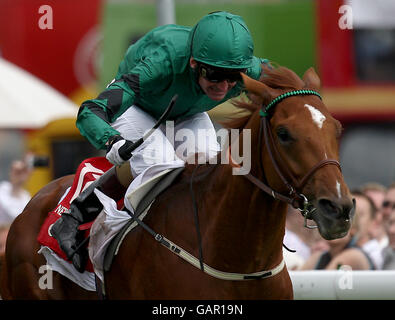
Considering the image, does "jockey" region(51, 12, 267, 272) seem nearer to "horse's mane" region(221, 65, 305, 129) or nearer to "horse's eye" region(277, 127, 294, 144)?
"horse's mane" region(221, 65, 305, 129)

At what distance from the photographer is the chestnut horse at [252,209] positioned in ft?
12.6

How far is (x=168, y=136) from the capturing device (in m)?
5.09

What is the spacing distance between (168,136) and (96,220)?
0.67m

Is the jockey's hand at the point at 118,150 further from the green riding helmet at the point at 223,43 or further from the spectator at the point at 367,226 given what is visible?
the spectator at the point at 367,226

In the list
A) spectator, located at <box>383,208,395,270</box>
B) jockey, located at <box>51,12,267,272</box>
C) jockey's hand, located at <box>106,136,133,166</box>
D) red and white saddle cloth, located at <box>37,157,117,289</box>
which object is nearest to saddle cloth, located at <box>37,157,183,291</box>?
red and white saddle cloth, located at <box>37,157,117,289</box>

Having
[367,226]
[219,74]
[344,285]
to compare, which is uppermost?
[219,74]

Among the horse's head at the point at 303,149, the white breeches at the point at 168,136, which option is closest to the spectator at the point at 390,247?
the white breeches at the point at 168,136

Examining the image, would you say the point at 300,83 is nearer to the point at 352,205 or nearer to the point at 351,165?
the point at 352,205

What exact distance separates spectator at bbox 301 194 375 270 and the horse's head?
2578 mm

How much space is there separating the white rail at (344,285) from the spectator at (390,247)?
114cm

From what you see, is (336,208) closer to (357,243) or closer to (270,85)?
(270,85)

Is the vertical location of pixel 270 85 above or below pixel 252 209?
above

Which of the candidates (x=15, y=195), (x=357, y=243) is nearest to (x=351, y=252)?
(x=357, y=243)
